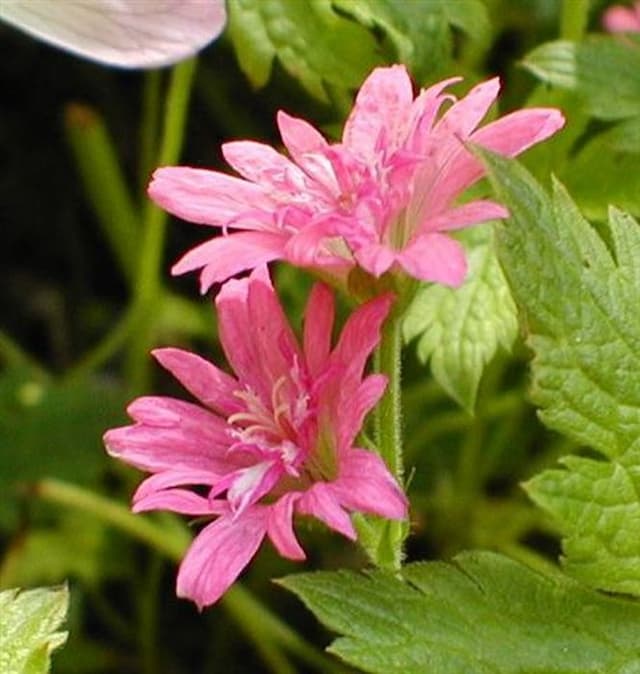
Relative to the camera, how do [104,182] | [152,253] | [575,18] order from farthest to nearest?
[104,182] < [152,253] < [575,18]

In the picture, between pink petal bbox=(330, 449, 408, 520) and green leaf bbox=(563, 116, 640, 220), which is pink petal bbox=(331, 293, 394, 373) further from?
green leaf bbox=(563, 116, 640, 220)

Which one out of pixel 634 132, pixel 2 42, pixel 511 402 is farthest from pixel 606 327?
pixel 2 42

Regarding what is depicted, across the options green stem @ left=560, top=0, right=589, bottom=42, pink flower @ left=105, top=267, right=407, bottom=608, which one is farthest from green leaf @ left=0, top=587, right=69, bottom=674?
green stem @ left=560, top=0, right=589, bottom=42

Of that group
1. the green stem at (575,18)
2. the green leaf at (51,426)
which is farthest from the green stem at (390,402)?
the green leaf at (51,426)

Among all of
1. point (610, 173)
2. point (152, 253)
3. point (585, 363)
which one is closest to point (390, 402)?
point (585, 363)

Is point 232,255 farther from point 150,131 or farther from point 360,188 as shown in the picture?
point 150,131
